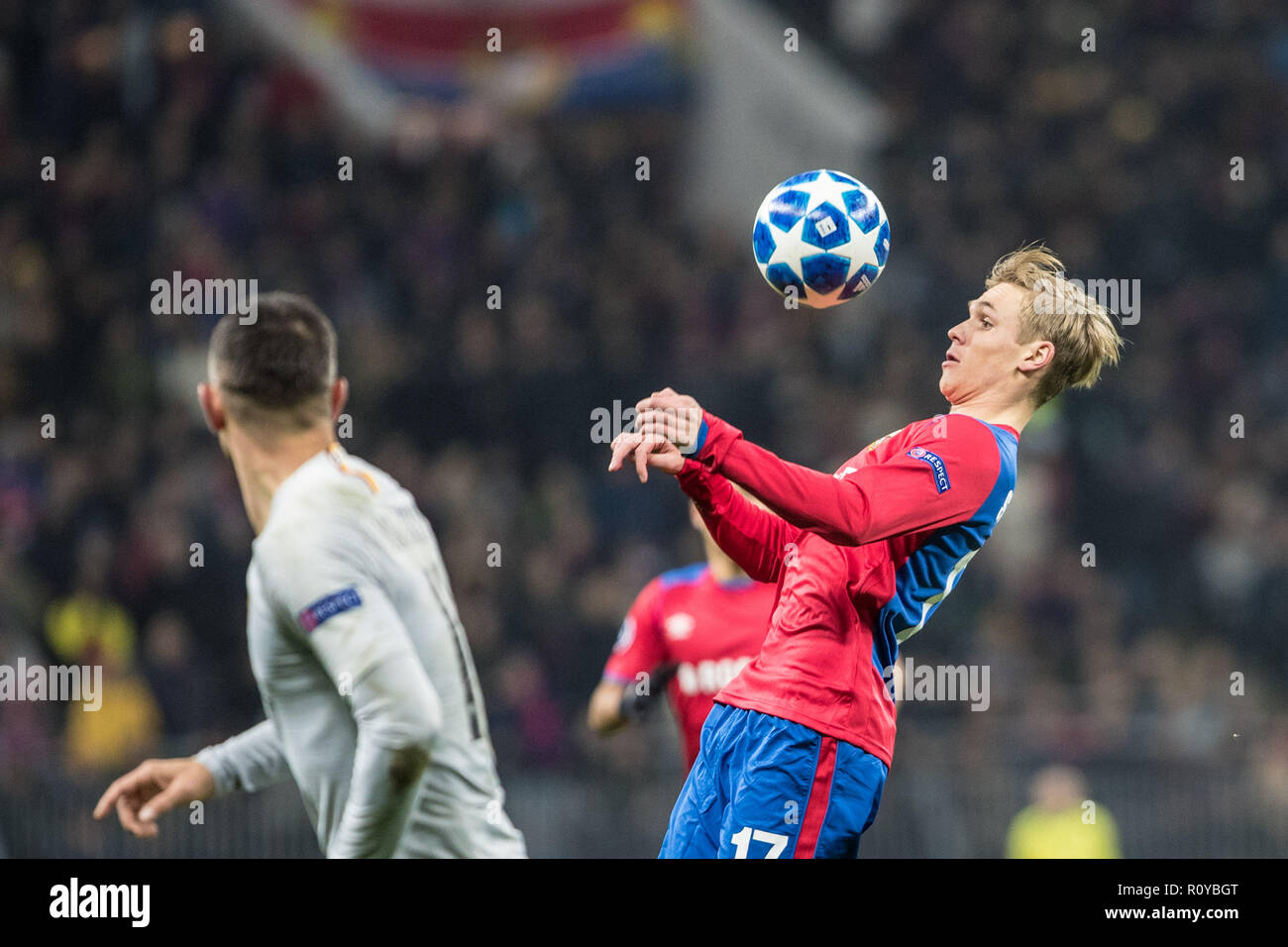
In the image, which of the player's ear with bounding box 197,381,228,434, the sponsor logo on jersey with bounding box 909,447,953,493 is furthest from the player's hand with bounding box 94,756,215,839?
the sponsor logo on jersey with bounding box 909,447,953,493

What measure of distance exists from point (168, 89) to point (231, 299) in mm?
2567

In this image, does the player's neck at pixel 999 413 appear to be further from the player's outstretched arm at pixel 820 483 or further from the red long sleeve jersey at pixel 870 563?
the player's outstretched arm at pixel 820 483

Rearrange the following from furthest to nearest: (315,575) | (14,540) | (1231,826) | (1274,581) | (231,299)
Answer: (231,299) < (1274,581) < (14,540) < (1231,826) < (315,575)

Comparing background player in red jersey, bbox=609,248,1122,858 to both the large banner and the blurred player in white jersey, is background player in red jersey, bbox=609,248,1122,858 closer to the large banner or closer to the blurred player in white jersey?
the blurred player in white jersey

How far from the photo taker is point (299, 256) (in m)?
13.5

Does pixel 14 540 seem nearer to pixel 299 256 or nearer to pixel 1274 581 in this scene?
pixel 299 256

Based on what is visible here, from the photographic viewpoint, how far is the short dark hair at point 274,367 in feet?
12.3

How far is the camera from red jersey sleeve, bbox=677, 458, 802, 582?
4301 mm

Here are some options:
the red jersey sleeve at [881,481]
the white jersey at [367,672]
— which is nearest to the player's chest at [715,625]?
the red jersey sleeve at [881,481]

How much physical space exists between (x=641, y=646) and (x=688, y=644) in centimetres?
24

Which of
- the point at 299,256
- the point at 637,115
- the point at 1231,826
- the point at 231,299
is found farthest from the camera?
the point at 637,115

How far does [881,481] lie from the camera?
3924 millimetres

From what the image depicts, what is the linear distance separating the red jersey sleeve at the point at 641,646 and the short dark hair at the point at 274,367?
123 inches

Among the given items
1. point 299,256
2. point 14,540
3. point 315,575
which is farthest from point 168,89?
point 315,575
